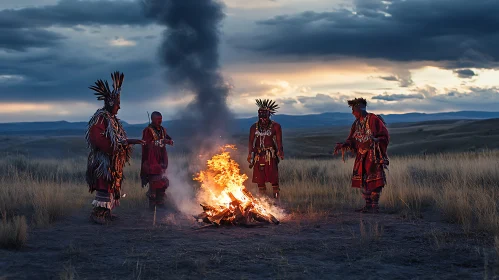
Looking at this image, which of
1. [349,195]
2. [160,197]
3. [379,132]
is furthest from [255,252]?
[349,195]

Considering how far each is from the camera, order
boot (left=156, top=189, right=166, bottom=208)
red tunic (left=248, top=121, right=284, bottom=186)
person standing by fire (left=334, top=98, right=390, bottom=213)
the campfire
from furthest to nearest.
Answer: red tunic (left=248, top=121, right=284, bottom=186) < boot (left=156, top=189, right=166, bottom=208) < person standing by fire (left=334, top=98, right=390, bottom=213) < the campfire

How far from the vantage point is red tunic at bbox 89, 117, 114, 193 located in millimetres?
A: 9117

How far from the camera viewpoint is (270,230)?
9.10m

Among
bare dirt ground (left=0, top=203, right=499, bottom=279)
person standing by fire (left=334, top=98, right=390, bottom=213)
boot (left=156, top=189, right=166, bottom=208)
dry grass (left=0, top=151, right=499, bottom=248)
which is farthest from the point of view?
boot (left=156, top=189, right=166, bottom=208)

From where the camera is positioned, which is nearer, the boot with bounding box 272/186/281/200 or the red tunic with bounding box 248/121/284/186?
the red tunic with bounding box 248/121/284/186

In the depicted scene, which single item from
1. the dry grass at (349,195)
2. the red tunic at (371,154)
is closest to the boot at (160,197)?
the dry grass at (349,195)

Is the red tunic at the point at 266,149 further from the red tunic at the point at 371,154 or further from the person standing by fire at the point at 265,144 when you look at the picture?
the red tunic at the point at 371,154

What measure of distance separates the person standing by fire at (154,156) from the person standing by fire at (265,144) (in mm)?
2193

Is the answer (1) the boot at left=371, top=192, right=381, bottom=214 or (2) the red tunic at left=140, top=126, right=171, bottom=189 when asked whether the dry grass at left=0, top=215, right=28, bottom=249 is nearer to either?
(2) the red tunic at left=140, top=126, right=171, bottom=189

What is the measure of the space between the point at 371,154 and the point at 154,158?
464 centimetres

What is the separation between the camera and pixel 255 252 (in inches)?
290

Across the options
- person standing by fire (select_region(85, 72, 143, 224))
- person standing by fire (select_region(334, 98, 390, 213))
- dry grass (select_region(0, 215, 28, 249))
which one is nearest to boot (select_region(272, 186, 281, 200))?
person standing by fire (select_region(334, 98, 390, 213))

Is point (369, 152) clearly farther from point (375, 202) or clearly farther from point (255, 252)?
point (255, 252)

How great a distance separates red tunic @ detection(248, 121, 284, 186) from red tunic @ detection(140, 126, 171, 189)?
223 cm
